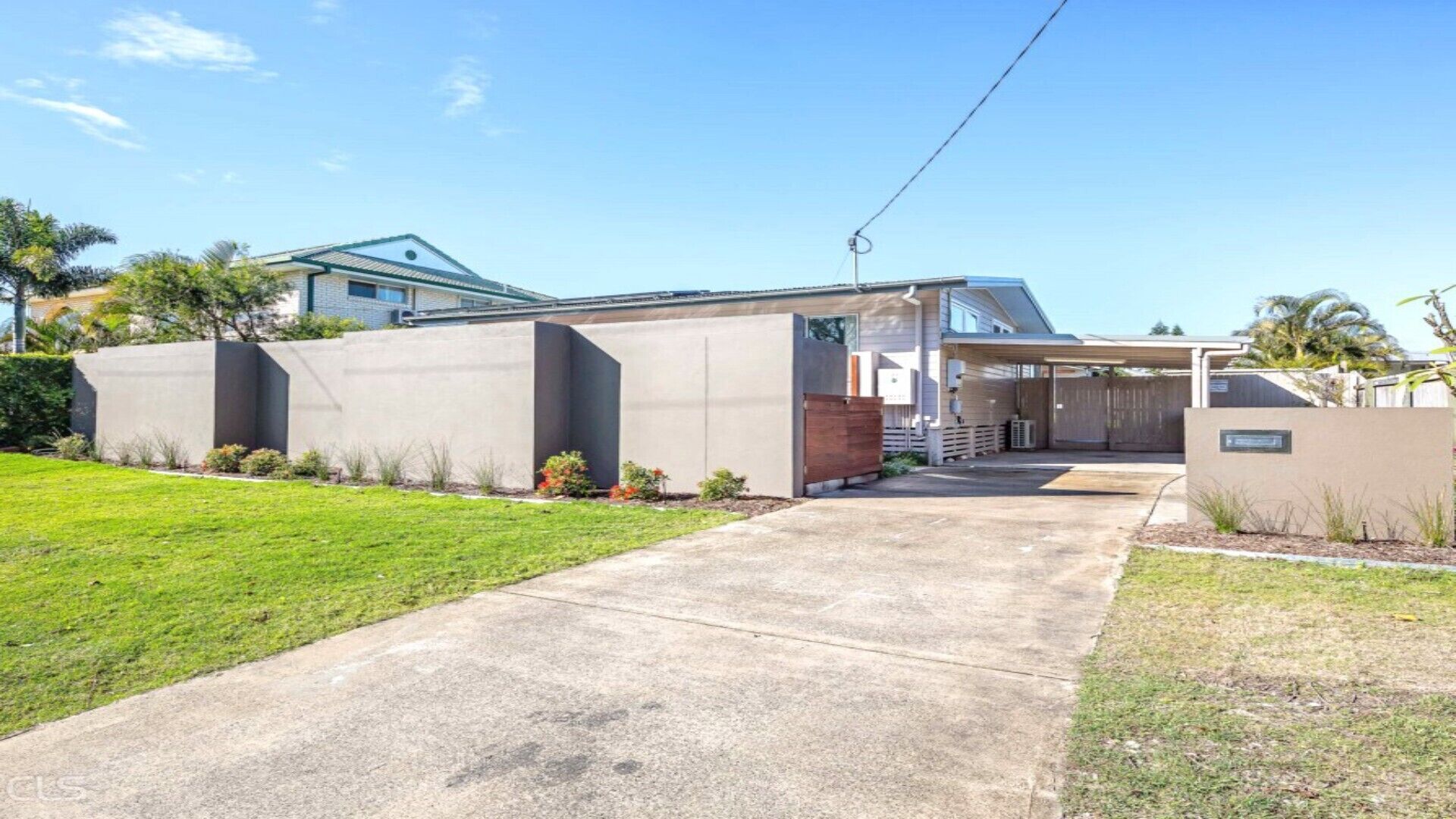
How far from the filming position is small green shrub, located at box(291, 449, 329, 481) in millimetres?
12562

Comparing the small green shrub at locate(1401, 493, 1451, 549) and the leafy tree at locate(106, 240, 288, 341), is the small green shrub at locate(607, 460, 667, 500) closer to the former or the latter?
the small green shrub at locate(1401, 493, 1451, 549)

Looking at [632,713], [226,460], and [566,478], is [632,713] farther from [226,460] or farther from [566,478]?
[226,460]

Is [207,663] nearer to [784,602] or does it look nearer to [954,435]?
[784,602]

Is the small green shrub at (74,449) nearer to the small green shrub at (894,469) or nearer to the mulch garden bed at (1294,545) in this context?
the small green shrub at (894,469)

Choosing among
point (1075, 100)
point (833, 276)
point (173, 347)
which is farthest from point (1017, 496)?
point (173, 347)

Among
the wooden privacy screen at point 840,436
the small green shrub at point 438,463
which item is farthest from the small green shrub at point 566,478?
the wooden privacy screen at point 840,436

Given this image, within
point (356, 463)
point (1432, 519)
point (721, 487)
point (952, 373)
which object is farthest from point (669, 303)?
point (1432, 519)

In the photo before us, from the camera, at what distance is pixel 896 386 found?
15.0 meters

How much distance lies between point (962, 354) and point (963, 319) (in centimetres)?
79

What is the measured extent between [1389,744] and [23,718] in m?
5.42

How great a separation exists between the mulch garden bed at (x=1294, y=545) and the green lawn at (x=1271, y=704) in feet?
2.89

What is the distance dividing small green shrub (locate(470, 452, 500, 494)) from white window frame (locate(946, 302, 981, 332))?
9.71 m

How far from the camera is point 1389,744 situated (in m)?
2.77

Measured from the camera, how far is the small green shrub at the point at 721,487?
9.88 m
